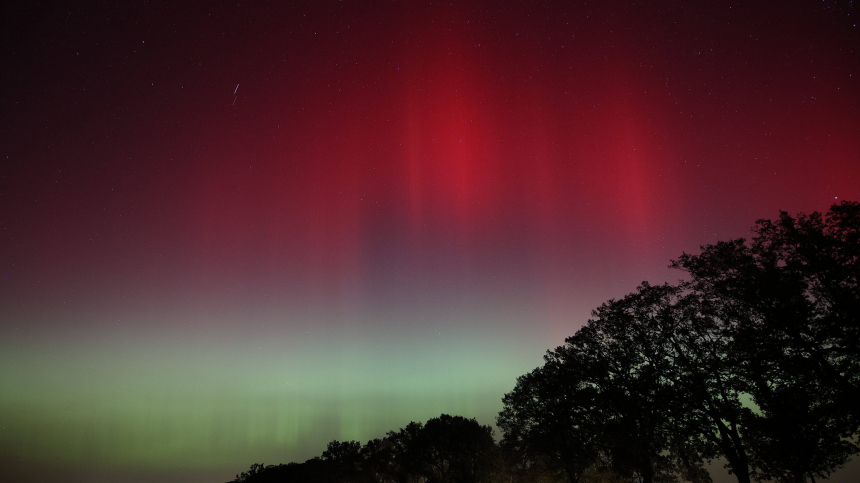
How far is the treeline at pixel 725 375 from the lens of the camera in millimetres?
17000

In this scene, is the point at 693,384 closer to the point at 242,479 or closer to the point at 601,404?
the point at 601,404

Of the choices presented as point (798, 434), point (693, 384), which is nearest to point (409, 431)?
point (693, 384)

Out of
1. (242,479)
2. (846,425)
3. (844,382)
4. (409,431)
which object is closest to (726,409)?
(846,425)

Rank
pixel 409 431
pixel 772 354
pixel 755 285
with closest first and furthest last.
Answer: pixel 772 354, pixel 755 285, pixel 409 431

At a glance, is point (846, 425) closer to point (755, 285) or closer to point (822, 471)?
point (822, 471)

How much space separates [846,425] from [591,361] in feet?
40.5

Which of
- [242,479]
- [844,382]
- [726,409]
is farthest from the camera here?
[242,479]

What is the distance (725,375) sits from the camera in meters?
20.6

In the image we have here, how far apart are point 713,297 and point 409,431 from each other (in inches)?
1885

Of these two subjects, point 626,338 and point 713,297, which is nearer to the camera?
point 713,297

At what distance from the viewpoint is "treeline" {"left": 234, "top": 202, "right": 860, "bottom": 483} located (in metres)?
17.0

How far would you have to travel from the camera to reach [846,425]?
17109 millimetres

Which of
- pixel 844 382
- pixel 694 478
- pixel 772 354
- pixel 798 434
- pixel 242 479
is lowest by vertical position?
pixel 242 479

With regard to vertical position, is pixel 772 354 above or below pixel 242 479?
above
